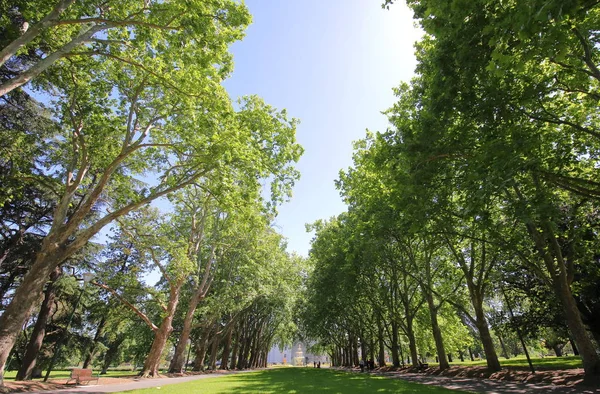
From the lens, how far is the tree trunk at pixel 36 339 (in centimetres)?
1859

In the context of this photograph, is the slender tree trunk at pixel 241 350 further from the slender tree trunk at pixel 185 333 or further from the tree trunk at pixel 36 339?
the tree trunk at pixel 36 339

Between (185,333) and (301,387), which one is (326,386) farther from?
(185,333)

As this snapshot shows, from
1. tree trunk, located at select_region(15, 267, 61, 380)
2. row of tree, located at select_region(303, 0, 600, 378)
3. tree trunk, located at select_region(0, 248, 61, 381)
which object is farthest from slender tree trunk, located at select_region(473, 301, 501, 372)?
tree trunk, located at select_region(15, 267, 61, 380)

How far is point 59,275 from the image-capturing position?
21578 mm

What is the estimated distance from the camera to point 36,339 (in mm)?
19641

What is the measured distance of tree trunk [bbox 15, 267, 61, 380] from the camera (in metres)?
18.6

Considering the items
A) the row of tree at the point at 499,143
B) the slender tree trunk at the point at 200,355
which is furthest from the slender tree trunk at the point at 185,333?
the row of tree at the point at 499,143

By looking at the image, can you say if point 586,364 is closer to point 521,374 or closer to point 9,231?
point 521,374

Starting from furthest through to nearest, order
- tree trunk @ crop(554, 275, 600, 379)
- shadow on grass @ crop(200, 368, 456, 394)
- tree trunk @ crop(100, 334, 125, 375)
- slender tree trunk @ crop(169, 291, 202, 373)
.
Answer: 1. tree trunk @ crop(100, 334, 125, 375)
2. slender tree trunk @ crop(169, 291, 202, 373)
3. shadow on grass @ crop(200, 368, 456, 394)
4. tree trunk @ crop(554, 275, 600, 379)

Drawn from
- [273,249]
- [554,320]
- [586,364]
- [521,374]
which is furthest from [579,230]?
[273,249]

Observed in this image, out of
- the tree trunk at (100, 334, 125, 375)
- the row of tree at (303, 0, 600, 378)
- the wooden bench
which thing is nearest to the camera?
the row of tree at (303, 0, 600, 378)

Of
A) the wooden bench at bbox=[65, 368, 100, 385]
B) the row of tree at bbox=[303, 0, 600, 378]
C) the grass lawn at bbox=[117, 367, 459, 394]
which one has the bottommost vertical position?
the grass lawn at bbox=[117, 367, 459, 394]

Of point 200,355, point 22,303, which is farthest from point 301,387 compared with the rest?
point 200,355

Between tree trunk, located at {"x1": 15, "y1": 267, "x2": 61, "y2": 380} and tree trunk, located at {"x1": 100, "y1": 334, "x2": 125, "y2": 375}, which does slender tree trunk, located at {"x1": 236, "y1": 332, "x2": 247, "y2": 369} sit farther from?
tree trunk, located at {"x1": 15, "y1": 267, "x2": 61, "y2": 380}
